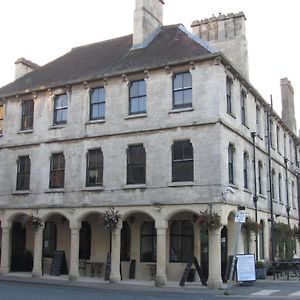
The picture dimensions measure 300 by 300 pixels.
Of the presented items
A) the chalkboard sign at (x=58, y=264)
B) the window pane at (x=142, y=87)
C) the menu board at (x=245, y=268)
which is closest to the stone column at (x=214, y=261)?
the menu board at (x=245, y=268)

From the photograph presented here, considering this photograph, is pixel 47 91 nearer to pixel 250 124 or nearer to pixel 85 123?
pixel 85 123

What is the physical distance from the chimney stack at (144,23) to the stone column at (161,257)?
10.0m

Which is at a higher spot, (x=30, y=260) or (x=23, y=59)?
(x=23, y=59)

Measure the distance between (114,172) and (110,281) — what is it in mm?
4989

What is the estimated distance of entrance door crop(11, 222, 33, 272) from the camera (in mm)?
26891

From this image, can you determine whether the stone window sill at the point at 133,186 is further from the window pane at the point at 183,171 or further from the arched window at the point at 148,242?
the arched window at the point at 148,242

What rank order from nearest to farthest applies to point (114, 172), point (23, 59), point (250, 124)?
point (114, 172)
point (250, 124)
point (23, 59)

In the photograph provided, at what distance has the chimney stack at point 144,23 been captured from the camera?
25.9m

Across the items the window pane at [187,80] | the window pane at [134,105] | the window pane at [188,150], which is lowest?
the window pane at [188,150]

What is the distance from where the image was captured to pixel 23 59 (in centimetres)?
3192

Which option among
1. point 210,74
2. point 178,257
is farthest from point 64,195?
point 210,74

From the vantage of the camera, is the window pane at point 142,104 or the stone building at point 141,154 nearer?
the stone building at point 141,154

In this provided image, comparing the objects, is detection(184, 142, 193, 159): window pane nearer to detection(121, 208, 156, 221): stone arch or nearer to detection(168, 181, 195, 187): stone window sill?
detection(168, 181, 195, 187): stone window sill

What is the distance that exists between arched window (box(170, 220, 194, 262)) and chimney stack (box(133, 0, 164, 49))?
955 centimetres
